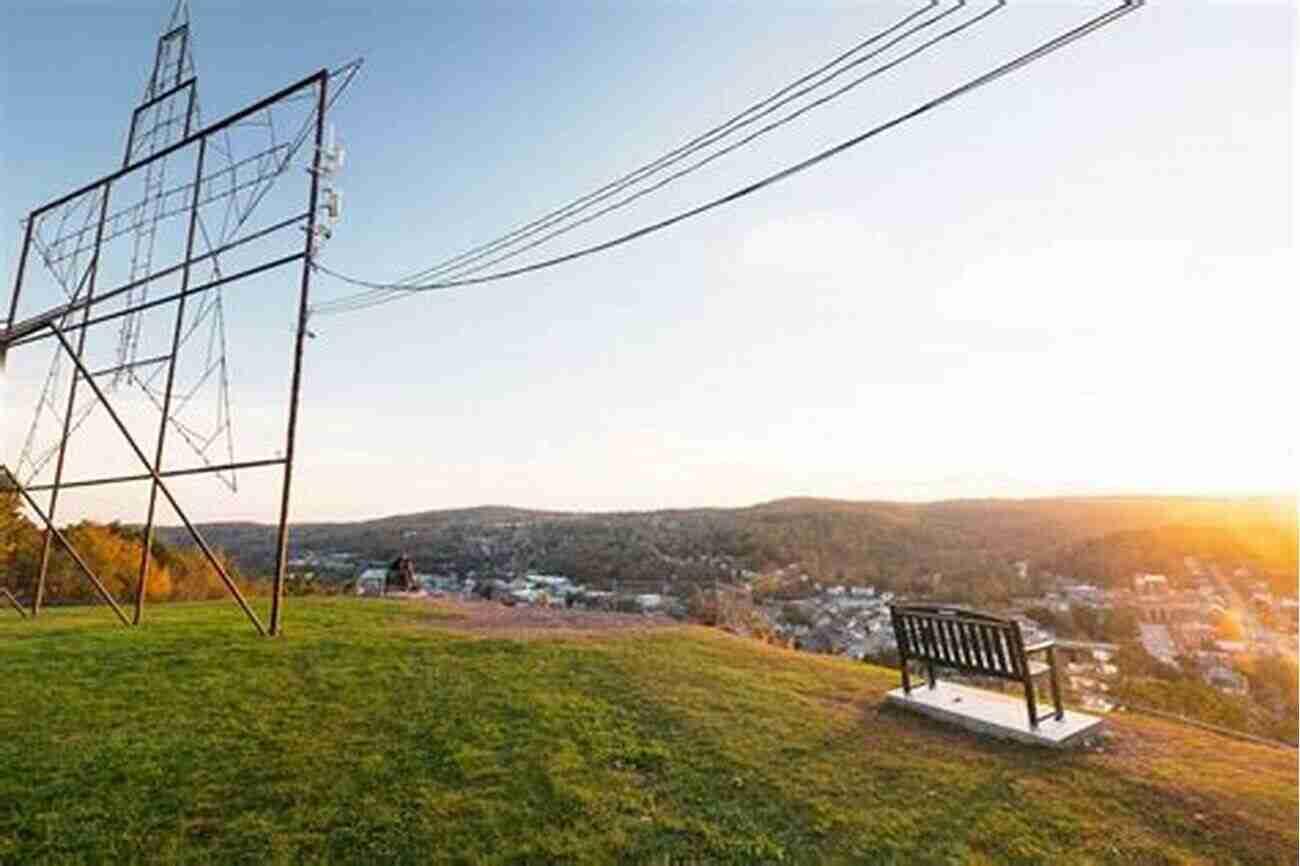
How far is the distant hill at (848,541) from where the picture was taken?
1956 cm

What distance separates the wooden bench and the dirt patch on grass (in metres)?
5.91

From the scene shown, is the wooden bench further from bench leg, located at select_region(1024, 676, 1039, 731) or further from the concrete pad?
the concrete pad

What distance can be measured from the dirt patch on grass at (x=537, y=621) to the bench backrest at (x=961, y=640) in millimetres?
5889

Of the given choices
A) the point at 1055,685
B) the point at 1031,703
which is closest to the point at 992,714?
the point at 1031,703

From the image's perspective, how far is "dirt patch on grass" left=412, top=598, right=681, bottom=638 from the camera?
12141 millimetres

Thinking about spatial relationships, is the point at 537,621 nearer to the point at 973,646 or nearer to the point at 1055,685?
the point at 973,646

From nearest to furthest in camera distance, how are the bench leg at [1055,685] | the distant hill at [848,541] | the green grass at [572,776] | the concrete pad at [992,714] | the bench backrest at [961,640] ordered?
the green grass at [572,776], the concrete pad at [992,714], the bench backrest at [961,640], the bench leg at [1055,685], the distant hill at [848,541]

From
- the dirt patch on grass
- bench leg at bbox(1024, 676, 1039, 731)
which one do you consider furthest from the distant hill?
bench leg at bbox(1024, 676, 1039, 731)

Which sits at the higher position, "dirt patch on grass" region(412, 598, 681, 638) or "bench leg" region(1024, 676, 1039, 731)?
"bench leg" region(1024, 676, 1039, 731)

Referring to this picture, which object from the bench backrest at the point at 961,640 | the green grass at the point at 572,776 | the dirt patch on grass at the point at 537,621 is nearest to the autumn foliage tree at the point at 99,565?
the dirt patch on grass at the point at 537,621

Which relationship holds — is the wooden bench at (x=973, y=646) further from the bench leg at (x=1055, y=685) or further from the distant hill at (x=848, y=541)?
the distant hill at (x=848, y=541)

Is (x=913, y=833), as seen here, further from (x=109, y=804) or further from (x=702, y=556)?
(x=702, y=556)

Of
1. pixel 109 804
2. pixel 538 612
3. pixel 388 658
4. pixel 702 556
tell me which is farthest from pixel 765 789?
pixel 702 556

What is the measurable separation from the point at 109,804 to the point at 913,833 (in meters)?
5.08
